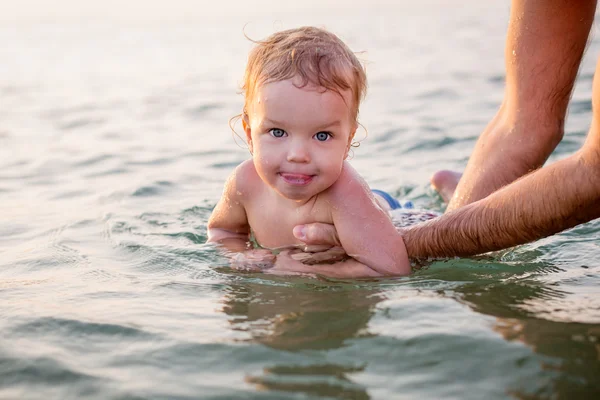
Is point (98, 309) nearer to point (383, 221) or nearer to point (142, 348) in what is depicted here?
point (142, 348)

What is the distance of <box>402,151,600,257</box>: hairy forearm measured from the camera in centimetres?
285

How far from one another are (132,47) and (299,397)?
14.8 m

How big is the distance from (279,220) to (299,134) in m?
0.66

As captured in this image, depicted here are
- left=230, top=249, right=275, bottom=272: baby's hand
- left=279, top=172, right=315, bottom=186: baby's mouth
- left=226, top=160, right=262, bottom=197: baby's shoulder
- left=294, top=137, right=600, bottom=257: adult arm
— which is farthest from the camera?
left=226, top=160, right=262, bottom=197: baby's shoulder

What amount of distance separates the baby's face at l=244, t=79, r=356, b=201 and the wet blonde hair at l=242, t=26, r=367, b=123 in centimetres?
4

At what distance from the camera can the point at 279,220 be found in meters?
3.71

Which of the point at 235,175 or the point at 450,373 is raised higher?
the point at 235,175

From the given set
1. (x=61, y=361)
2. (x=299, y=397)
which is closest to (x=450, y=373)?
(x=299, y=397)

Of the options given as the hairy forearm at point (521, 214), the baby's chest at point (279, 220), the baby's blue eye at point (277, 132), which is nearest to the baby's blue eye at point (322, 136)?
the baby's blue eye at point (277, 132)

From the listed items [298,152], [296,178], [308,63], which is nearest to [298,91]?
[308,63]

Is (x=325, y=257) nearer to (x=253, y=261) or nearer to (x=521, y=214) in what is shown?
(x=253, y=261)

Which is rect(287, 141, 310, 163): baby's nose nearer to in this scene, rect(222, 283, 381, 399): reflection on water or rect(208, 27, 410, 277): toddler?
rect(208, 27, 410, 277): toddler

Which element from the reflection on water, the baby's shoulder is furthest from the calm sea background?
the baby's shoulder

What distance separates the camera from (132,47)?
1609cm
